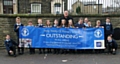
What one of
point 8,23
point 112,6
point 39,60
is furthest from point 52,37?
point 112,6

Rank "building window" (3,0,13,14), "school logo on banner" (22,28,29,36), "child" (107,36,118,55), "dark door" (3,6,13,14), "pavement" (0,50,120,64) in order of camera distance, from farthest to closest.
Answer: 1. "building window" (3,0,13,14)
2. "dark door" (3,6,13,14)
3. "school logo on banner" (22,28,29,36)
4. "child" (107,36,118,55)
5. "pavement" (0,50,120,64)

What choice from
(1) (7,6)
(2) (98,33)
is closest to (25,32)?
(2) (98,33)

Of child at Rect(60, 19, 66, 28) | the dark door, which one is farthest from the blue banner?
the dark door

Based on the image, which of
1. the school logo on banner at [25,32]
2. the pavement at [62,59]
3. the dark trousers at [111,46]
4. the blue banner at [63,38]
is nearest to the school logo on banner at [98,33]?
the blue banner at [63,38]

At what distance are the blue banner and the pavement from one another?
0.55 metres

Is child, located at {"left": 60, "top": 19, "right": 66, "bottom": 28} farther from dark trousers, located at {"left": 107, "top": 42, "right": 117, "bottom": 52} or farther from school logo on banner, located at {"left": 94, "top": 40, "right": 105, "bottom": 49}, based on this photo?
dark trousers, located at {"left": 107, "top": 42, "right": 117, "bottom": 52}

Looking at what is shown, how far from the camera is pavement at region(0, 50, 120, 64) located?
36.5 ft

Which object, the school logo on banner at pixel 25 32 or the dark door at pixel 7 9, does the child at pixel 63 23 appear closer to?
the school logo on banner at pixel 25 32

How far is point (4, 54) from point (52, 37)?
2.49 m

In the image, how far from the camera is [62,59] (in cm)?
1172

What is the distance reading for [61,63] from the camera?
10.9 m

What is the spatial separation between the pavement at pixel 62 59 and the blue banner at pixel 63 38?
55 cm

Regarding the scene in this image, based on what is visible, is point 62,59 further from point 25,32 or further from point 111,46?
point 25,32

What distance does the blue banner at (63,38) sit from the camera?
13.1m
